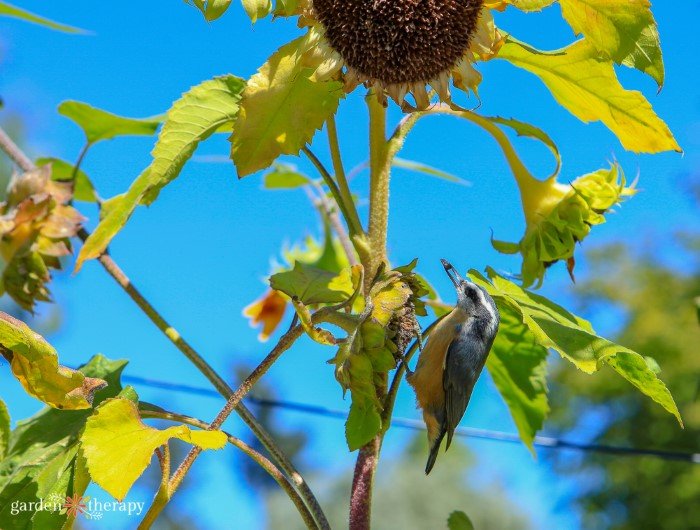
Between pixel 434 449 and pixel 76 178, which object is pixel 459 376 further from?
pixel 76 178

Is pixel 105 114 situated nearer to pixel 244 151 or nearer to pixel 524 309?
pixel 244 151

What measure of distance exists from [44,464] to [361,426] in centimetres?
23

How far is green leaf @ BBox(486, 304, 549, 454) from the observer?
66cm

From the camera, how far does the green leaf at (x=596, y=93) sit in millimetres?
501

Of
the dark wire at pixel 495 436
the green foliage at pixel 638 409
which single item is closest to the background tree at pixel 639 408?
the green foliage at pixel 638 409

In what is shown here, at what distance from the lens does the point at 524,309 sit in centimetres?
49

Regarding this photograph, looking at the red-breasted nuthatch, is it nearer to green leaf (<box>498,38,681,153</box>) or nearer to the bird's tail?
A: the bird's tail

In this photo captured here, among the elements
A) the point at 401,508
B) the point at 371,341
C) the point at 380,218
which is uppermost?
the point at 401,508

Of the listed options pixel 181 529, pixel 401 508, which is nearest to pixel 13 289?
pixel 401 508

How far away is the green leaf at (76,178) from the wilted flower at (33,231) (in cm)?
2

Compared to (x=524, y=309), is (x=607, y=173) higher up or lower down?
higher up

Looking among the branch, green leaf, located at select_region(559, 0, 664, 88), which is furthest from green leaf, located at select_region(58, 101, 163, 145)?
green leaf, located at select_region(559, 0, 664, 88)

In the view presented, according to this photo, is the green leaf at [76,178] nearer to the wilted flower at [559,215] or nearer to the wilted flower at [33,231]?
the wilted flower at [33,231]

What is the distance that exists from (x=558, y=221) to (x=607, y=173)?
6 cm
